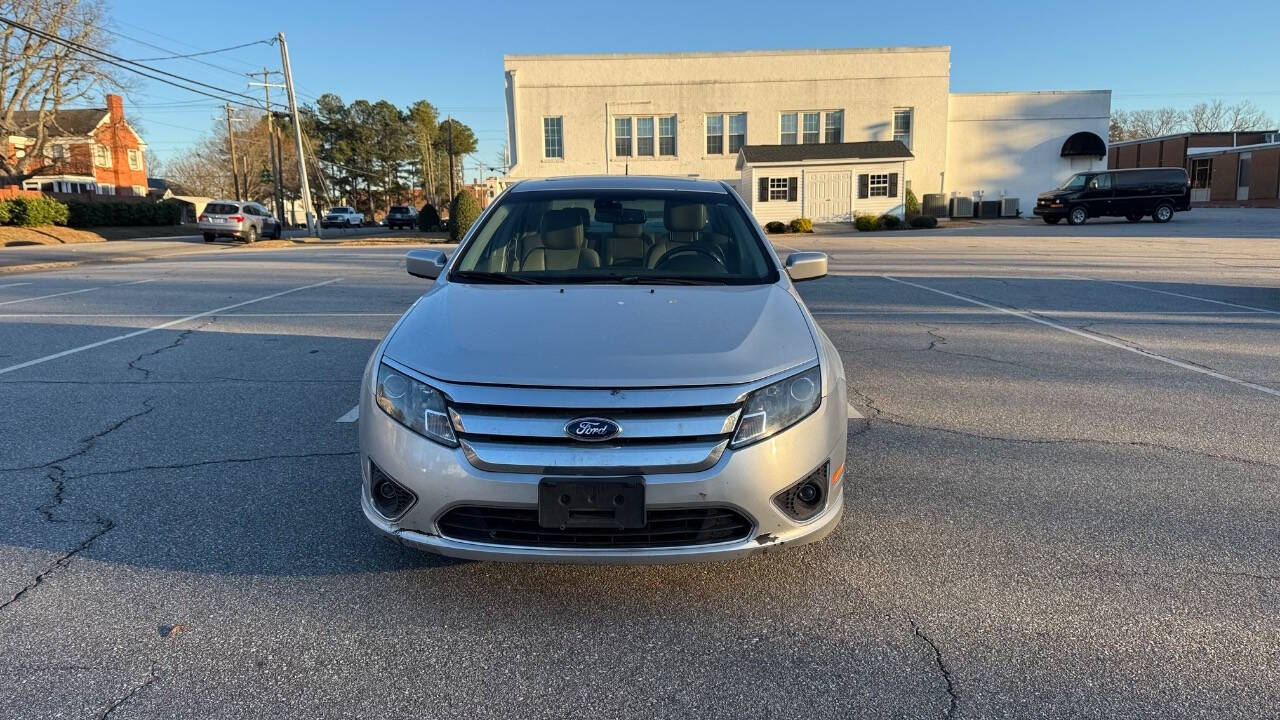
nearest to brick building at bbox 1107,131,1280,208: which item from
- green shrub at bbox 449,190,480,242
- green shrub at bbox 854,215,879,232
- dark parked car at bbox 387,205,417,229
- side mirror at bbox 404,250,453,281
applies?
green shrub at bbox 854,215,879,232

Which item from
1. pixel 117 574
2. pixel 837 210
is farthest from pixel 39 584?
pixel 837 210

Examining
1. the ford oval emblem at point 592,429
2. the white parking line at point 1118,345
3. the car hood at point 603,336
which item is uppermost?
the car hood at point 603,336

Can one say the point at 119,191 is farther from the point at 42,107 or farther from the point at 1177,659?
the point at 1177,659

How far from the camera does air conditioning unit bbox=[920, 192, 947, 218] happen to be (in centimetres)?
4109

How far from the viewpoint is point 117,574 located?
319 cm

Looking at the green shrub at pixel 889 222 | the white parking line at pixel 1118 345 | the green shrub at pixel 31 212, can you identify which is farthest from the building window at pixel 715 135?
the white parking line at pixel 1118 345

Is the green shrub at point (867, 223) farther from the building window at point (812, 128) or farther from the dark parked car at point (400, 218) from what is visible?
the dark parked car at point (400, 218)

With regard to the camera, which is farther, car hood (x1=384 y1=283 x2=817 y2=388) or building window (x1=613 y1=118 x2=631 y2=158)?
building window (x1=613 y1=118 x2=631 y2=158)

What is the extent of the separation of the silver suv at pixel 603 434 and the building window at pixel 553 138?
39.7 metres

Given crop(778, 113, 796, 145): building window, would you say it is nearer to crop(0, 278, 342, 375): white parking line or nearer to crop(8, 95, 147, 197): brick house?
crop(0, 278, 342, 375): white parking line

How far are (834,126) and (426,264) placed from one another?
130ft

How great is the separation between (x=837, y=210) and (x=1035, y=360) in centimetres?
3180

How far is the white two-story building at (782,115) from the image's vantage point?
4009cm

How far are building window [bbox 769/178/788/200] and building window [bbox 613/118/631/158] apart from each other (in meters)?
7.97
